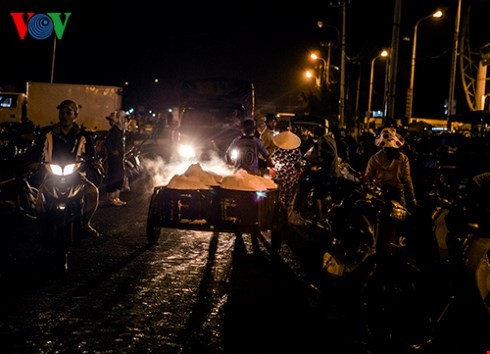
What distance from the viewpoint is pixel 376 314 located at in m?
4.80

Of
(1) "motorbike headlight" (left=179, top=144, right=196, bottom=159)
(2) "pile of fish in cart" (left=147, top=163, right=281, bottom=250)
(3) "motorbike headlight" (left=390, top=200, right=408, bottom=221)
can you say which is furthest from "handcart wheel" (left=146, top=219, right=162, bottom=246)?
(1) "motorbike headlight" (left=179, top=144, right=196, bottom=159)

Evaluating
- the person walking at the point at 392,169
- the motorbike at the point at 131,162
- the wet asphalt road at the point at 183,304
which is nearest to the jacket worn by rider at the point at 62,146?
the wet asphalt road at the point at 183,304

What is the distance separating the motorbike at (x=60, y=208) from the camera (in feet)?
22.1

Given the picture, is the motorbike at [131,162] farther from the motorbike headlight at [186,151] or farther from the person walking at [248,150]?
the person walking at [248,150]

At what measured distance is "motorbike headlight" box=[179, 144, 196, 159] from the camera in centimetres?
1895

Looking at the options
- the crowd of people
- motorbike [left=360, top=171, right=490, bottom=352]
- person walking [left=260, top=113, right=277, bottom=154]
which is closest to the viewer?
motorbike [left=360, top=171, right=490, bottom=352]

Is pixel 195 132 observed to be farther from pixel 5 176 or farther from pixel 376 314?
pixel 376 314

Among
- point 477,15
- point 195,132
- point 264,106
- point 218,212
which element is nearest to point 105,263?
point 218,212

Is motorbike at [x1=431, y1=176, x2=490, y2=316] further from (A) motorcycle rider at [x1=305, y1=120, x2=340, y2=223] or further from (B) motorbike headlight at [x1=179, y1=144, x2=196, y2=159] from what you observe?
(B) motorbike headlight at [x1=179, y1=144, x2=196, y2=159]

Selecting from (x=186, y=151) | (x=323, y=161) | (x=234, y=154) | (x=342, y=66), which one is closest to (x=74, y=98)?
(x=186, y=151)

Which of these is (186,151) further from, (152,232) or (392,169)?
(392,169)

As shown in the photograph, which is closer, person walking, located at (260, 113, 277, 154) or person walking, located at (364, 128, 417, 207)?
person walking, located at (364, 128, 417, 207)

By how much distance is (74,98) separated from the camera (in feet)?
85.7

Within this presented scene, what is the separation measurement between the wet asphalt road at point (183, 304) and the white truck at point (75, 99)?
1811 centimetres
